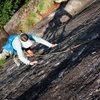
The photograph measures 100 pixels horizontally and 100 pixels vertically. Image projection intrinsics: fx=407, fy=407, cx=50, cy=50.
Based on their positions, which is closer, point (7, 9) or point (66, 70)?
point (66, 70)

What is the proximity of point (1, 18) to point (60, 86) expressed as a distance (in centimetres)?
1736

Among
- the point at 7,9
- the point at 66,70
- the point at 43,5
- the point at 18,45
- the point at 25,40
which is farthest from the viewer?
the point at 7,9

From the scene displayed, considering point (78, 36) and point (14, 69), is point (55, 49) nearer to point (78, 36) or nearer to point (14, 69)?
point (78, 36)

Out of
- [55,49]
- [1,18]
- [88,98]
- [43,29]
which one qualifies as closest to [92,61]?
[88,98]

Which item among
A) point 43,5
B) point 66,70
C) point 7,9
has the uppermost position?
point 7,9

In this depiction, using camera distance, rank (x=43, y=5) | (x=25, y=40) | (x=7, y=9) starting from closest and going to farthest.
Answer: (x=25, y=40) → (x=43, y=5) → (x=7, y=9)

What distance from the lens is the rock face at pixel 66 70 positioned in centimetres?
1168

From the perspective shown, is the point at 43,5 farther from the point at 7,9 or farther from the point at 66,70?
the point at 66,70

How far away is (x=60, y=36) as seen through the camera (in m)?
18.9

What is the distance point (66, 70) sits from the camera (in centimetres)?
1331

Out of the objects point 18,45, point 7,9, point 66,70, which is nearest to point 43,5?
point 7,9

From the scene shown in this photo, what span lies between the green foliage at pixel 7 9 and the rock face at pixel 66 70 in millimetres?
8828

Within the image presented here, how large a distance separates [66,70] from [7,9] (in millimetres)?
16538

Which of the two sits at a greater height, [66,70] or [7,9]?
[7,9]
